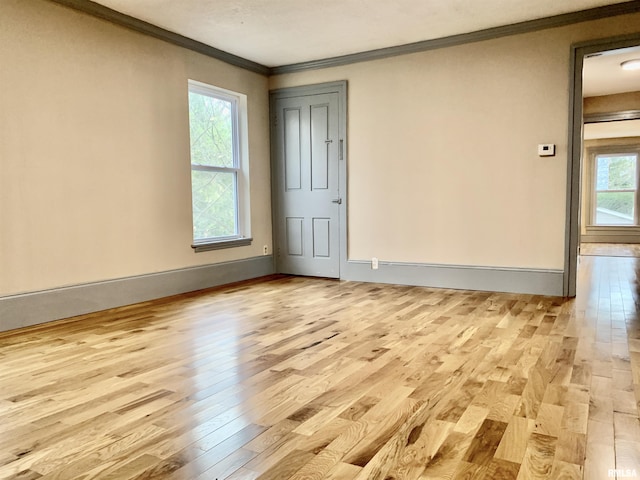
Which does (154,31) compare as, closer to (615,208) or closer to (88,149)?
(88,149)

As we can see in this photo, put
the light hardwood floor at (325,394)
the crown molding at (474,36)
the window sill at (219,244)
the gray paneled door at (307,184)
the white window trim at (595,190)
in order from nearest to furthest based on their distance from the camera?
the light hardwood floor at (325,394), the crown molding at (474,36), the window sill at (219,244), the gray paneled door at (307,184), the white window trim at (595,190)

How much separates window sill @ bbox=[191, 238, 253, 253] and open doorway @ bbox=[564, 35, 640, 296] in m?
3.43

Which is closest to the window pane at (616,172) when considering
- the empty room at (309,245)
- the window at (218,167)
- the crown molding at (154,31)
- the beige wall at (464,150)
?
the empty room at (309,245)

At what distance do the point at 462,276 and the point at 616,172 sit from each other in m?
8.19

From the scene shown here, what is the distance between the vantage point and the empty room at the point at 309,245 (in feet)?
6.25

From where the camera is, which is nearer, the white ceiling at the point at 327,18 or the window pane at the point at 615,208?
the white ceiling at the point at 327,18

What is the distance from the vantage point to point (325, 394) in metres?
2.29

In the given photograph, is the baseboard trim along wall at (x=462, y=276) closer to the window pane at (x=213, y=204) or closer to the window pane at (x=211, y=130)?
the window pane at (x=213, y=204)

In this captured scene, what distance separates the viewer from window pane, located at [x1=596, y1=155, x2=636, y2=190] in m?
10.9

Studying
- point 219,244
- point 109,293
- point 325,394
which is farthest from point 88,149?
point 325,394

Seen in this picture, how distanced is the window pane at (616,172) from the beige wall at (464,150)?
7818mm

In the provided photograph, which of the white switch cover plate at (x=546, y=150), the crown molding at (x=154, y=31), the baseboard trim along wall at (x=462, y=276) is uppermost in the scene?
the crown molding at (x=154, y=31)

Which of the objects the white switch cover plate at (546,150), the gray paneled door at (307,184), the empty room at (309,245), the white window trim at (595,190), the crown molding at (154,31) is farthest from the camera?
the white window trim at (595,190)

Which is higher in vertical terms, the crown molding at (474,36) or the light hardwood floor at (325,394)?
the crown molding at (474,36)
